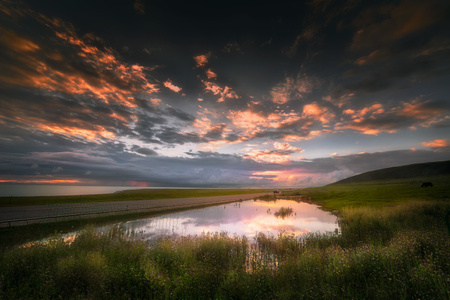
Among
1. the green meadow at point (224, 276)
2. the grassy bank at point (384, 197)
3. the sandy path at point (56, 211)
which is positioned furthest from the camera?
the grassy bank at point (384, 197)

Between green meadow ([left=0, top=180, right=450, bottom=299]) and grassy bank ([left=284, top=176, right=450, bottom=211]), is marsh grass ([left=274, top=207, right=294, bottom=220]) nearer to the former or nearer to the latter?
grassy bank ([left=284, top=176, right=450, bottom=211])

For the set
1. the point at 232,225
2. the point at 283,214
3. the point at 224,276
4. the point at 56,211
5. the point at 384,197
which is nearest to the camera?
the point at 224,276

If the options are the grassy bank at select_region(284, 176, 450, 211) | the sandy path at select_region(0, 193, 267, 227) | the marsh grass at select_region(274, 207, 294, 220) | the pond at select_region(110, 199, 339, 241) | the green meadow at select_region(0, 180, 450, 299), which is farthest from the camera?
the grassy bank at select_region(284, 176, 450, 211)

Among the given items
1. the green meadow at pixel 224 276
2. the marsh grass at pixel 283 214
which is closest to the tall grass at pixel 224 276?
the green meadow at pixel 224 276

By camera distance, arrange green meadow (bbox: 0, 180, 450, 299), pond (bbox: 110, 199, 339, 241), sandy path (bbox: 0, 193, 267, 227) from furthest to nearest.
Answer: sandy path (bbox: 0, 193, 267, 227) < pond (bbox: 110, 199, 339, 241) < green meadow (bbox: 0, 180, 450, 299)

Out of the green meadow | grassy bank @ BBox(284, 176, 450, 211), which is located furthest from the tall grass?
grassy bank @ BBox(284, 176, 450, 211)

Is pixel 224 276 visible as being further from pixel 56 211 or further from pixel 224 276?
pixel 56 211

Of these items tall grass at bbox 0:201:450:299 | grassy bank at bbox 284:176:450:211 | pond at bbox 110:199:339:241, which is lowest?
grassy bank at bbox 284:176:450:211

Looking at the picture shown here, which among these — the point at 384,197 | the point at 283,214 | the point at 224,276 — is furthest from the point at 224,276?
the point at 384,197

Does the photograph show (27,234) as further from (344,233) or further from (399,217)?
(399,217)

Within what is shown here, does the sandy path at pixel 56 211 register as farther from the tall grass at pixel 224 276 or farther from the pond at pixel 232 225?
the tall grass at pixel 224 276

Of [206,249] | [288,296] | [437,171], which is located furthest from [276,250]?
[437,171]

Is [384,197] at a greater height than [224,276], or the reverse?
[224,276]

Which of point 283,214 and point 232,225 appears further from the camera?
point 283,214
